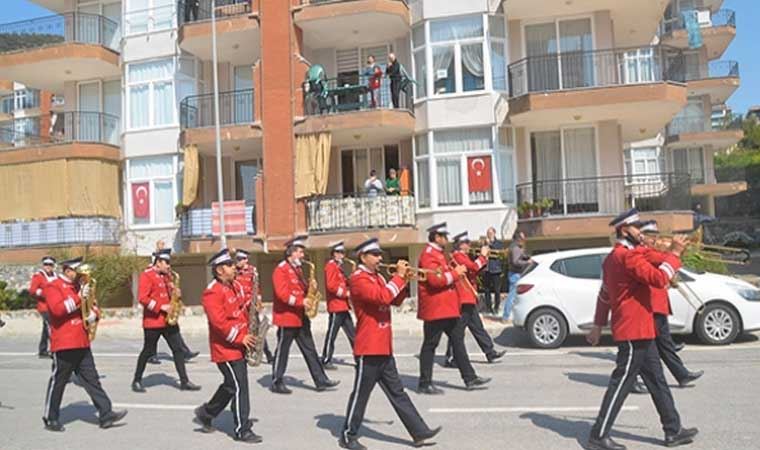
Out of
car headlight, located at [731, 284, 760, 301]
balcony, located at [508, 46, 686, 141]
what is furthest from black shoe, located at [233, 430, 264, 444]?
balcony, located at [508, 46, 686, 141]

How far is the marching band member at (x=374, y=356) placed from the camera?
7.19 m

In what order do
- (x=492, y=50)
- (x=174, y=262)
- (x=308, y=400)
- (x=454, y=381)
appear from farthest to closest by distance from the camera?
1. (x=174, y=262)
2. (x=492, y=50)
3. (x=454, y=381)
4. (x=308, y=400)

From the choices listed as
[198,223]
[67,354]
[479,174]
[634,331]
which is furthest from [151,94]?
[634,331]

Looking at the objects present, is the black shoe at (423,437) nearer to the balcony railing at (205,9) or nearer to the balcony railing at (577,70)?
the balcony railing at (577,70)

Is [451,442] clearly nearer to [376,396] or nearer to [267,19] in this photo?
[376,396]

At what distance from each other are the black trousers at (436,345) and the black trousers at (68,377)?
12.8 feet

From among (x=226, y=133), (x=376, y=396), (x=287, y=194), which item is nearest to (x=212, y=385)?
(x=376, y=396)

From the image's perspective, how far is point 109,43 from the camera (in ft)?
88.5

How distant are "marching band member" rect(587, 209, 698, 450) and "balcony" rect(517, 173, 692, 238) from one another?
41.9ft

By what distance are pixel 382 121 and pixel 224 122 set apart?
6.00 m

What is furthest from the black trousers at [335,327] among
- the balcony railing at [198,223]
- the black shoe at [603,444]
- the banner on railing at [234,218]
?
the balcony railing at [198,223]

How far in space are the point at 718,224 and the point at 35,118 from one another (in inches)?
1855

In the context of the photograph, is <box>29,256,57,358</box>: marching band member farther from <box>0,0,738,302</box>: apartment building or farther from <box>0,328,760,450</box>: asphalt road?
<box>0,0,738,302</box>: apartment building

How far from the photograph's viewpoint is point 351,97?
72.5ft
